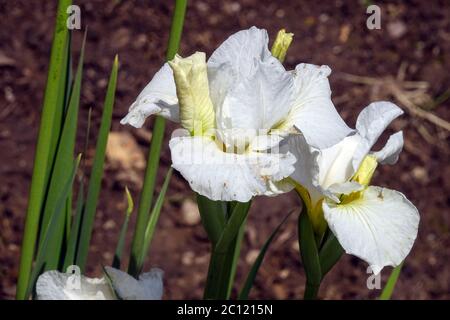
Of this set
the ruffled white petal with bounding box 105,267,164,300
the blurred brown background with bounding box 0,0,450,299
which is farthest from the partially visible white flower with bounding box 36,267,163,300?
the blurred brown background with bounding box 0,0,450,299

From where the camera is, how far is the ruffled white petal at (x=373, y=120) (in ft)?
3.08

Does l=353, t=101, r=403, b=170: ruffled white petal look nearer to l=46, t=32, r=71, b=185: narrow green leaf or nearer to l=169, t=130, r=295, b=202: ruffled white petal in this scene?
l=169, t=130, r=295, b=202: ruffled white petal

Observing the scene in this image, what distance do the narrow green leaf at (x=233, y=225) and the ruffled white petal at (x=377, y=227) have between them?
3.8 inches

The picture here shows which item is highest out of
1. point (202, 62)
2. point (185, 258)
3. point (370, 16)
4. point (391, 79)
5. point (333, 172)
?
point (370, 16)

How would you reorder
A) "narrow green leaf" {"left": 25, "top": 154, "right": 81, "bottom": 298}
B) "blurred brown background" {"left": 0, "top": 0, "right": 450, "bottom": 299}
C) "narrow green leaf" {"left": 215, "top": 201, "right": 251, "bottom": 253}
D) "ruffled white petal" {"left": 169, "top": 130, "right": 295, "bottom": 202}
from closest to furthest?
1. "ruffled white petal" {"left": 169, "top": 130, "right": 295, "bottom": 202}
2. "narrow green leaf" {"left": 215, "top": 201, "right": 251, "bottom": 253}
3. "narrow green leaf" {"left": 25, "top": 154, "right": 81, "bottom": 298}
4. "blurred brown background" {"left": 0, "top": 0, "right": 450, "bottom": 299}

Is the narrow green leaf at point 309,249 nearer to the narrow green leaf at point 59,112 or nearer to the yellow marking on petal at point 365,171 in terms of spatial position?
the yellow marking on petal at point 365,171

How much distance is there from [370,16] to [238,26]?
399mm

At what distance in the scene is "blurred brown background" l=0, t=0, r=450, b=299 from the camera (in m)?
1.75

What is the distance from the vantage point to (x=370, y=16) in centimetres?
221

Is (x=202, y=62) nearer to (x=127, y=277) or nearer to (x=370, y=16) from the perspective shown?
(x=127, y=277)

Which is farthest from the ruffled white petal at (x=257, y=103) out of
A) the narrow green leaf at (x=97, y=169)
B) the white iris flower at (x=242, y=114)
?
the narrow green leaf at (x=97, y=169)

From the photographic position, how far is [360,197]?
0.94 metres

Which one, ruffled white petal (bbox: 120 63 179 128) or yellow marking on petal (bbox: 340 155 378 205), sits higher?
ruffled white petal (bbox: 120 63 179 128)
